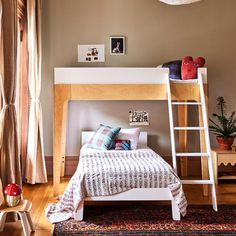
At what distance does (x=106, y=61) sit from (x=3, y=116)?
2.29 meters

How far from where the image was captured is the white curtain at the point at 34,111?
433 cm

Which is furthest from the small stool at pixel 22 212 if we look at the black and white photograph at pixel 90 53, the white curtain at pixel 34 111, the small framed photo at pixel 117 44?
the small framed photo at pixel 117 44

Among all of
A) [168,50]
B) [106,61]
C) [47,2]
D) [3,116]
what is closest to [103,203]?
[3,116]

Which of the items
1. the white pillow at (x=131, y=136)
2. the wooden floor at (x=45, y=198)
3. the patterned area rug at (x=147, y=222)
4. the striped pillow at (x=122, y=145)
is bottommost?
the patterned area rug at (x=147, y=222)

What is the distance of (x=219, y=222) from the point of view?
313cm

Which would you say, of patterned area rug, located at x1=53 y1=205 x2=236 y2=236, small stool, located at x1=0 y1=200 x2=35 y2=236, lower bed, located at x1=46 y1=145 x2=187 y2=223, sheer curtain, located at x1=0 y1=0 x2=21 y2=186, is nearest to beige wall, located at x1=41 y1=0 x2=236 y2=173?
patterned area rug, located at x1=53 y1=205 x2=236 y2=236

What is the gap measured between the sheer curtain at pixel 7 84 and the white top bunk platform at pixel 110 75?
947 mm

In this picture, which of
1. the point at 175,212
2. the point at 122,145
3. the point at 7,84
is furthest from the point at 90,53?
the point at 175,212

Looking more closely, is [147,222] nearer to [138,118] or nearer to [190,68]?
[190,68]

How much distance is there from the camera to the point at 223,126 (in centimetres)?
472

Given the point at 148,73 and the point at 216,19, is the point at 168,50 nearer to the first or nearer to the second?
the point at 216,19

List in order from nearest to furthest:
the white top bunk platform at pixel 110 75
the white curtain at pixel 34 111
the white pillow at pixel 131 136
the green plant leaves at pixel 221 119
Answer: the white top bunk platform at pixel 110 75, the white curtain at pixel 34 111, the white pillow at pixel 131 136, the green plant leaves at pixel 221 119

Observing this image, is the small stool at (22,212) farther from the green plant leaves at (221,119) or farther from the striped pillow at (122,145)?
the green plant leaves at (221,119)

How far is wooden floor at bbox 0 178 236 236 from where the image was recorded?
2955 millimetres
